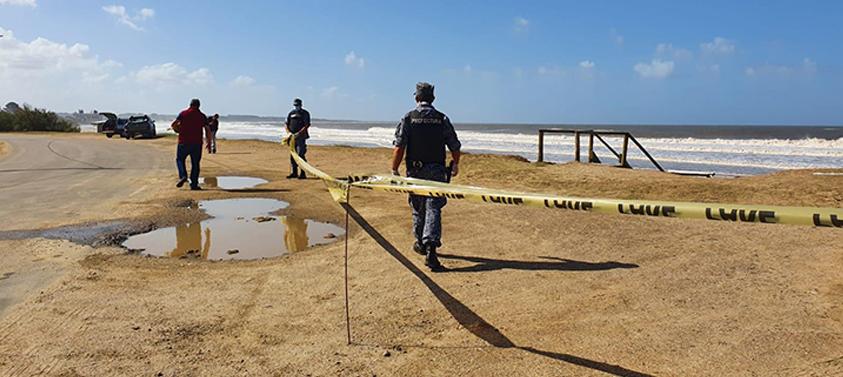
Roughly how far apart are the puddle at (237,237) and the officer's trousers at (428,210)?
1423mm

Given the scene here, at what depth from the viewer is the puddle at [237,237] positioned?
6.11 metres

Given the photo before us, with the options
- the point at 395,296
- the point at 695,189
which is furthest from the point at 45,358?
the point at 695,189

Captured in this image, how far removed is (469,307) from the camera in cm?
429

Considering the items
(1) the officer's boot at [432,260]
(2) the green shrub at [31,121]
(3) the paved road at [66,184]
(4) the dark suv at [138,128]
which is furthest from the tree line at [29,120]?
(1) the officer's boot at [432,260]

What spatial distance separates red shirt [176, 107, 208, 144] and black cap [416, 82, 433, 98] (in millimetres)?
6757

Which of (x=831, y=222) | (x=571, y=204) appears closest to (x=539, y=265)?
(x=571, y=204)

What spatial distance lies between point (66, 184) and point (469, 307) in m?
10.8

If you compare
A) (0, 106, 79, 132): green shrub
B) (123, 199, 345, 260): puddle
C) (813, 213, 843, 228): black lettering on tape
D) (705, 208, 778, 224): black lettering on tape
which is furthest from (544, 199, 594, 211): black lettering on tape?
(0, 106, 79, 132): green shrub

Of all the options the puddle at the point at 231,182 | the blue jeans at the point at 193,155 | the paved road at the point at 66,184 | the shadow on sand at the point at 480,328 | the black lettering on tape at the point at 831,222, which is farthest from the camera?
the puddle at the point at 231,182

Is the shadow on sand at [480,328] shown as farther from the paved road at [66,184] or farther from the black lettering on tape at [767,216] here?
the paved road at [66,184]

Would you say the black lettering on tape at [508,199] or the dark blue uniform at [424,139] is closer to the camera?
the black lettering on tape at [508,199]

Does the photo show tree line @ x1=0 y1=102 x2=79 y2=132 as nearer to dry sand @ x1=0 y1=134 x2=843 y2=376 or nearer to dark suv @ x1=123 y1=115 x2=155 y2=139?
dark suv @ x1=123 y1=115 x2=155 y2=139

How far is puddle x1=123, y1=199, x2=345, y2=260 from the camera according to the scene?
6.11 meters

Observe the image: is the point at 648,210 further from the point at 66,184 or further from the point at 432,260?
the point at 66,184
